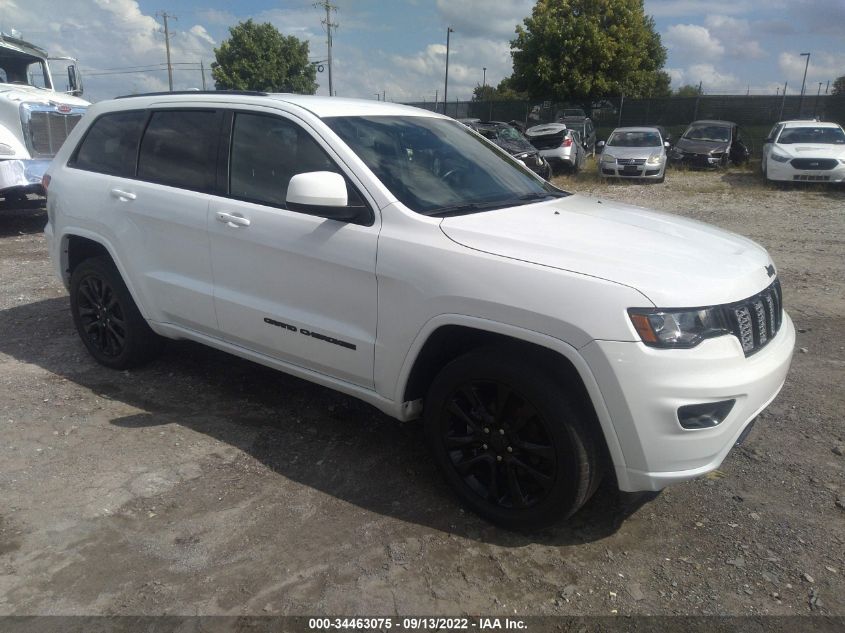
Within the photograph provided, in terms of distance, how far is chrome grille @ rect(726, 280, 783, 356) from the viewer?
275 centimetres

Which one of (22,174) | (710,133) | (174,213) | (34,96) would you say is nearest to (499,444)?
(174,213)

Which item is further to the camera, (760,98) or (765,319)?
(760,98)

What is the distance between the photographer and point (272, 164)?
374cm

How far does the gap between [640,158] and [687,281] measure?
1573 centimetres

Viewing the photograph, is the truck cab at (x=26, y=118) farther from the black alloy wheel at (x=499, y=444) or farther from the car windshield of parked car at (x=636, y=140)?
the car windshield of parked car at (x=636, y=140)

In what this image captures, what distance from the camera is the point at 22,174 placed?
970cm

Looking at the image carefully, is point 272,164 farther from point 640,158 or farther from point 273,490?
point 640,158

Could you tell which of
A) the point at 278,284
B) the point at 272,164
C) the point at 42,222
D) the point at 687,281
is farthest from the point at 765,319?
the point at 42,222

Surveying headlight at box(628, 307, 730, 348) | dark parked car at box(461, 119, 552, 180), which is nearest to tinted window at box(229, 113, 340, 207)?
headlight at box(628, 307, 730, 348)

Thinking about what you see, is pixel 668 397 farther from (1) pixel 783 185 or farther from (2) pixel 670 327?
(1) pixel 783 185

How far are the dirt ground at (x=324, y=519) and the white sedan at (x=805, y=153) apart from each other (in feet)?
40.1

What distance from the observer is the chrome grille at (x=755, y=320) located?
9.03 feet

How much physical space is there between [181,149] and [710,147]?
60.4 feet

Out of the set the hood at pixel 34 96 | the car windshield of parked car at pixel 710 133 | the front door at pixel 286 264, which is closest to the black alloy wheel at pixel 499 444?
the front door at pixel 286 264
